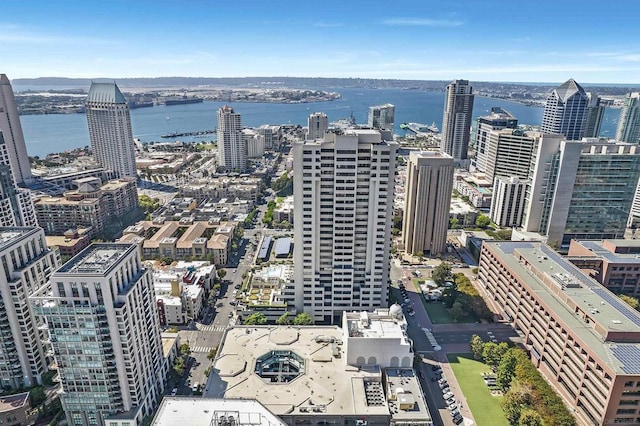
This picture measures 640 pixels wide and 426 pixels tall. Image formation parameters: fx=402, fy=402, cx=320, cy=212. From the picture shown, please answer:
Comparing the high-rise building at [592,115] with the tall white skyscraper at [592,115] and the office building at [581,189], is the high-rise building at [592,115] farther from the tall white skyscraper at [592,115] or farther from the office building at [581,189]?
the office building at [581,189]

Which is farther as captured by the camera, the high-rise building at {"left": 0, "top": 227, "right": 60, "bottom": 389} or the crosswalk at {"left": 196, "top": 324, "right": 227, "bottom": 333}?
the crosswalk at {"left": 196, "top": 324, "right": 227, "bottom": 333}

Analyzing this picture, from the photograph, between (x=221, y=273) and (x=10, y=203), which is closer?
(x=10, y=203)

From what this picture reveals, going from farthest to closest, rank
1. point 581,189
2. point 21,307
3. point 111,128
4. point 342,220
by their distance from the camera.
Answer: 1. point 111,128
2. point 581,189
3. point 342,220
4. point 21,307

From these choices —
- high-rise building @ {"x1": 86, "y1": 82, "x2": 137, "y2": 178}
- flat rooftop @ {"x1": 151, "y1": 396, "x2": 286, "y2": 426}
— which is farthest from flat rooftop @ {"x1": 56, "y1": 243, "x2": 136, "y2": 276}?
high-rise building @ {"x1": 86, "y1": 82, "x2": 137, "y2": 178}

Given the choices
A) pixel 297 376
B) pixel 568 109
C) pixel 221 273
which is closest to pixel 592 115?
pixel 568 109

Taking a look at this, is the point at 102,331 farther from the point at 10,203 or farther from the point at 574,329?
the point at 574,329

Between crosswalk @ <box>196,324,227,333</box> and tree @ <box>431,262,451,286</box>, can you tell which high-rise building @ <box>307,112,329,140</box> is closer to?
tree @ <box>431,262,451,286</box>
